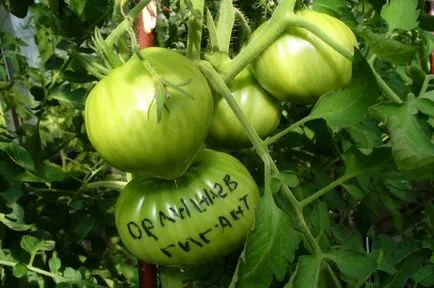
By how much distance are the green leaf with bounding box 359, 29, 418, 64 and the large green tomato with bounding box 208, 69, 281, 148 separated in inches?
7.0

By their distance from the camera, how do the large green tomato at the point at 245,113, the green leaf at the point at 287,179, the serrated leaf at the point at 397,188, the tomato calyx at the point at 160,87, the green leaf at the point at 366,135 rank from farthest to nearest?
the serrated leaf at the point at 397,188 < the green leaf at the point at 366,135 < the large green tomato at the point at 245,113 < the green leaf at the point at 287,179 < the tomato calyx at the point at 160,87

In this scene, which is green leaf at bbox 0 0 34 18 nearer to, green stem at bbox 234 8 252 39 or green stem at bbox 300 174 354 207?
green stem at bbox 234 8 252 39

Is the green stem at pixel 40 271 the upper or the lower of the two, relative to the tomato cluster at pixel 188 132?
lower

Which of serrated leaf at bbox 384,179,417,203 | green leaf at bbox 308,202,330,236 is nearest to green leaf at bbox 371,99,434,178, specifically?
green leaf at bbox 308,202,330,236

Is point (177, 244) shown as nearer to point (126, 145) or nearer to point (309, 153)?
point (126, 145)

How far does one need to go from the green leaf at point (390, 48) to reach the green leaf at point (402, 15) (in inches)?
3.7

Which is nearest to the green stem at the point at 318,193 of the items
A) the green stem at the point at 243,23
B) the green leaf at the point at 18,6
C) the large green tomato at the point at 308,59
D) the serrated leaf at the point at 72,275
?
the large green tomato at the point at 308,59

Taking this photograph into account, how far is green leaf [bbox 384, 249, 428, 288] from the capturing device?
0.77m

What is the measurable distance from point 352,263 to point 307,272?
0.21 feet

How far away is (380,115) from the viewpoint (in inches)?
23.5

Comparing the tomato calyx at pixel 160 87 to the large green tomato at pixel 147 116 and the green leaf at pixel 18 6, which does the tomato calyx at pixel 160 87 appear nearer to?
the large green tomato at pixel 147 116

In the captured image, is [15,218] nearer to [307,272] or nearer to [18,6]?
[18,6]

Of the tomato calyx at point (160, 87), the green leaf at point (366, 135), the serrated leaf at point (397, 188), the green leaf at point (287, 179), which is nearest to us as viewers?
the tomato calyx at point (160, 87)

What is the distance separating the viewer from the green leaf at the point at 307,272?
0.64m
